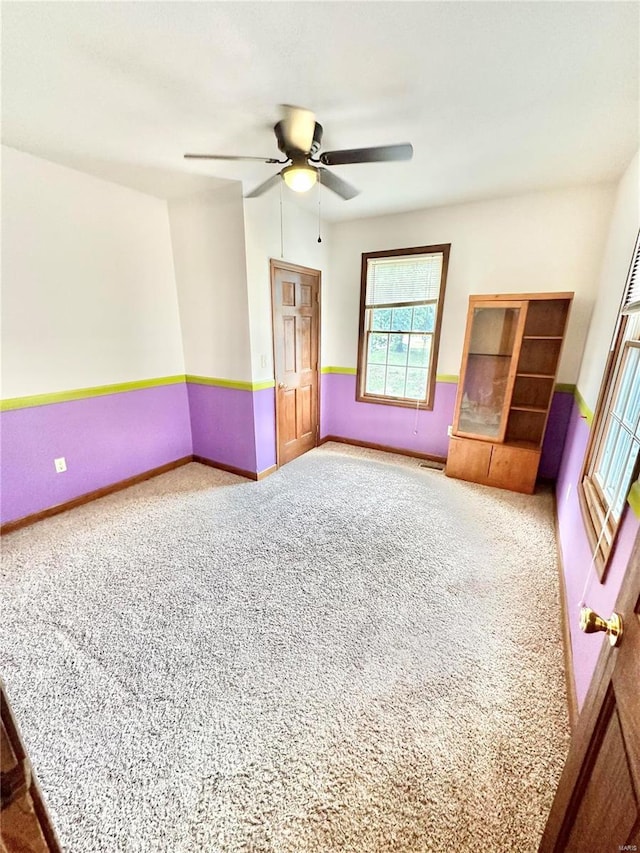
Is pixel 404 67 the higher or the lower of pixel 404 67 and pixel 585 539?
the higher

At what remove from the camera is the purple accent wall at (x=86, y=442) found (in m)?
2.45

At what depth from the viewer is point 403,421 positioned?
3.91m

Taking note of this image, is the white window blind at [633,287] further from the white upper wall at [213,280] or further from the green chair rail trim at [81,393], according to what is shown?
the green chair rail trim at [81,393]

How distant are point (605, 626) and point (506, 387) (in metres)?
2.76

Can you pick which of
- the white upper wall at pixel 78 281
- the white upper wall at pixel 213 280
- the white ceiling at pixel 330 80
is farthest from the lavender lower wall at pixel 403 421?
the white upper wall at pixel 78 281

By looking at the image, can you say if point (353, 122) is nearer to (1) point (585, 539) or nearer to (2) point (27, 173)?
(2) point (27, 173)

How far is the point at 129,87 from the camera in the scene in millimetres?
1609

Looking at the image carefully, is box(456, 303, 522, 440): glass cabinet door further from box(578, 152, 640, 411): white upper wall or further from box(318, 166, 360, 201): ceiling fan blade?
box(318, 166, 360, 201): ceiling fan blade

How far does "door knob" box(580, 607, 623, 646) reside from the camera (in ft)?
2.26

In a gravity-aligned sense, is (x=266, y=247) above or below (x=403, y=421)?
above

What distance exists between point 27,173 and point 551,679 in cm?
406

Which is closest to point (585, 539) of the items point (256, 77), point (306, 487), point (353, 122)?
point (306, 487)

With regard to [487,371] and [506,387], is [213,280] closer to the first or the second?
[487,371]

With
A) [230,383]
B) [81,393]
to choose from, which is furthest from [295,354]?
[81,393]
